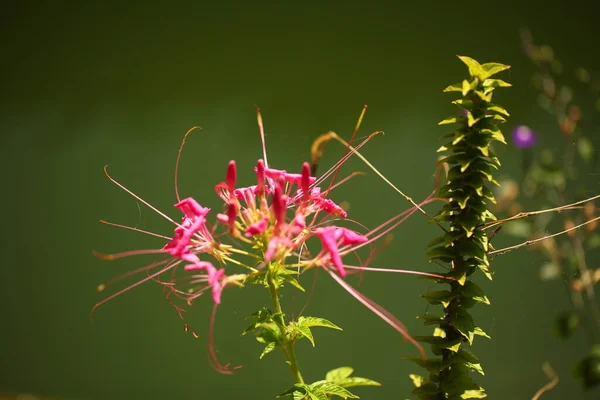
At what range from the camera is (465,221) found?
67cm

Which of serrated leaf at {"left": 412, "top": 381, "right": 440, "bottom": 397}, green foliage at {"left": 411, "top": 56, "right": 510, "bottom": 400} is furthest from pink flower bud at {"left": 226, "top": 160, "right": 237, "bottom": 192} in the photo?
serrated leaf at {"left": 412, "top": 381, "right": 440, "bottom": 397}

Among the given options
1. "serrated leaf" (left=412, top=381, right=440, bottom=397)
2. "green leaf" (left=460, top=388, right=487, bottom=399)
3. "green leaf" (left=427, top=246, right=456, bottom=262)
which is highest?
"green leaf" (left=427, top=246, right=456, bottom=262)

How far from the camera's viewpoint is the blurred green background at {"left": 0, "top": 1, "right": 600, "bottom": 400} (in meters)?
1.19

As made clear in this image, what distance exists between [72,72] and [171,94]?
0.44 metres

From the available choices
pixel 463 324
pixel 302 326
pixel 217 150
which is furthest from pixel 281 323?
pixel 217 150

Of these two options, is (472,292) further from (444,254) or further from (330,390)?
(330,390)

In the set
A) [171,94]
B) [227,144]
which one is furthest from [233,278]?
[171,94]

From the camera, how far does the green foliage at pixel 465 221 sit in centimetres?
67

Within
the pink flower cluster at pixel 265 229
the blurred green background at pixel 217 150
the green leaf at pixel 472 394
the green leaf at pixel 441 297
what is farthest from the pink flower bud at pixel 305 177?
the blurred green background at pixel 217 150

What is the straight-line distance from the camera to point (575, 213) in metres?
1.06

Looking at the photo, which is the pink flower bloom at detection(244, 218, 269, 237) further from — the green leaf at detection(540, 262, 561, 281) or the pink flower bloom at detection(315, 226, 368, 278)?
the green leaf at detection(540, 262, 561, 281)

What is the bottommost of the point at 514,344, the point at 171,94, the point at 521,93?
the point at 514,344

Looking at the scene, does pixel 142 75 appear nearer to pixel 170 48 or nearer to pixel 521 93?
pixel 170 48

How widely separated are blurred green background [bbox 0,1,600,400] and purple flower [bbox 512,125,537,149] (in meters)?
0.03
